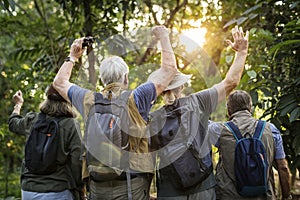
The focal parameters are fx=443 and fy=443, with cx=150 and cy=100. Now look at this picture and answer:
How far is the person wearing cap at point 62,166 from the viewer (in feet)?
10.6

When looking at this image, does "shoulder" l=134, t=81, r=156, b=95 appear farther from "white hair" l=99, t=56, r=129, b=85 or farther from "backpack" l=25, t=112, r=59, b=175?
"backpack" l=25, t=112, r=59, b=175

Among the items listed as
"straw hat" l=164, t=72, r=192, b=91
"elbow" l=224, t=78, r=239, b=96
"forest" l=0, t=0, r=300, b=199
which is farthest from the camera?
"forest" l=0, t=0, r=300, b=199

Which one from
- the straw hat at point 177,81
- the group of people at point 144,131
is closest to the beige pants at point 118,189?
the group of people at point 144,131

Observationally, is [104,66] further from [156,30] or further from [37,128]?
[37,128]

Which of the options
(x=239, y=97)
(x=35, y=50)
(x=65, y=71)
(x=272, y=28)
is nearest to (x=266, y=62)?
(x=272, y=28)

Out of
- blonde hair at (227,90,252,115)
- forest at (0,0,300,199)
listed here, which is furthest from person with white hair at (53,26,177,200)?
forest at (0,0,300,199)

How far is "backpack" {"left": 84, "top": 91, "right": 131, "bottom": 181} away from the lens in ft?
8.60

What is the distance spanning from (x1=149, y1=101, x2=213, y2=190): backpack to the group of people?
0.02m

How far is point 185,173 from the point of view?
2.87 m

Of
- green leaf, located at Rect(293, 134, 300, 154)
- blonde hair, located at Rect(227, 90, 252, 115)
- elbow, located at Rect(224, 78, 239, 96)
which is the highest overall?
elbow, located at Rect(224, 78, 239, 96)

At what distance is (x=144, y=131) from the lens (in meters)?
2.72

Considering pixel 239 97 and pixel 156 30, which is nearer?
pixel 156 30

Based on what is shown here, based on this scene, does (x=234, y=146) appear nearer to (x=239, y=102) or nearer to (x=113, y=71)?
(x=239, y=102)

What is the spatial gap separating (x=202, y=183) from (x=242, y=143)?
18.0 inches
